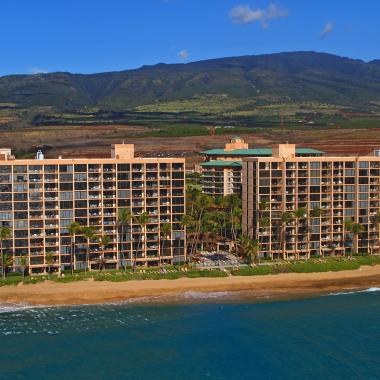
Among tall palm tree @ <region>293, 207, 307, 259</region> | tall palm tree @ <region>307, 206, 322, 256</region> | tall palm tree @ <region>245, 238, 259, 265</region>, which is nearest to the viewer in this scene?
tall palm tree @ <region>245, 238, 259, 265</region>

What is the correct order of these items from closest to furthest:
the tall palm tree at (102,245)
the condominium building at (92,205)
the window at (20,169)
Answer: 1. the window at (20,169)
2. the condominium building at (92,205)
3. the tall palm tree at (102,245)

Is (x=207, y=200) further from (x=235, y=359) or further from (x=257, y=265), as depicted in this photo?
(x=235, y=359)

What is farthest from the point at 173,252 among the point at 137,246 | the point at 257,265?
the point at 257,265

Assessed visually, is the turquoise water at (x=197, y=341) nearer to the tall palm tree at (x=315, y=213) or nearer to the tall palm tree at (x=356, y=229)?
the tall palm tree at (x=356, y=229)

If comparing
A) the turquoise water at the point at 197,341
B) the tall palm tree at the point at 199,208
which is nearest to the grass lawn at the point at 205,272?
the turquoise water at the point at 197,341

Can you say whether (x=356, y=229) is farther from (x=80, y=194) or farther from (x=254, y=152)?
(x=254, y=152)

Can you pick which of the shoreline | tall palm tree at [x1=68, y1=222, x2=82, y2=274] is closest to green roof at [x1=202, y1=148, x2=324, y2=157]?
the shoreline

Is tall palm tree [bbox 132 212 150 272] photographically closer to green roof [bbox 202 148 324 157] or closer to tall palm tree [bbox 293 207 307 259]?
tall palm tree [bbox 293 207 307 259]
